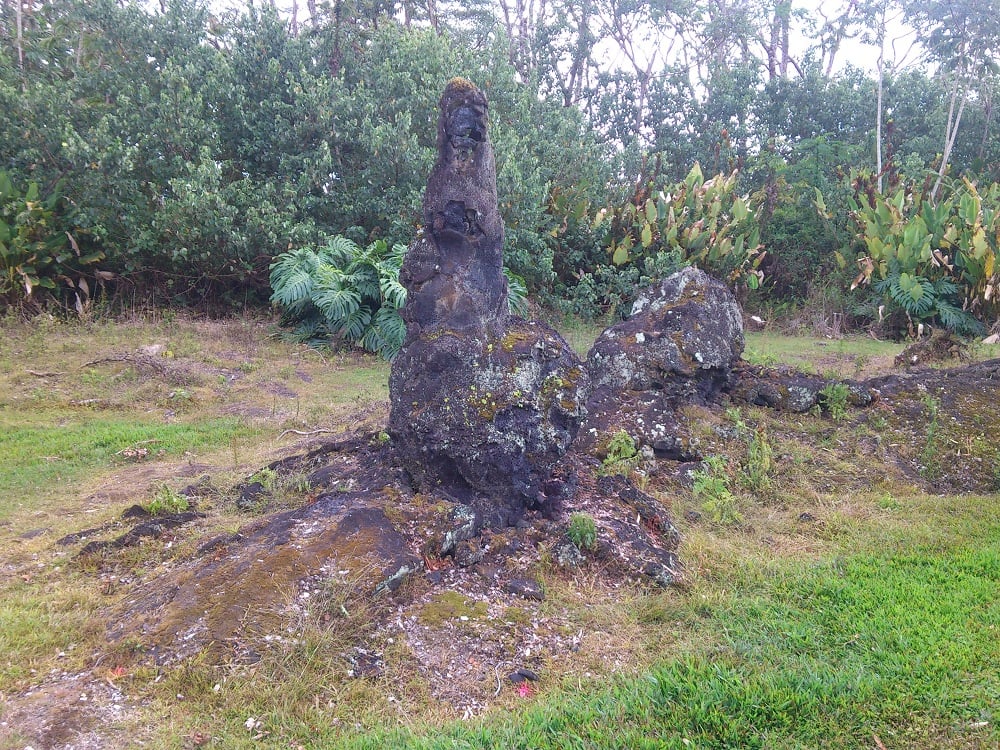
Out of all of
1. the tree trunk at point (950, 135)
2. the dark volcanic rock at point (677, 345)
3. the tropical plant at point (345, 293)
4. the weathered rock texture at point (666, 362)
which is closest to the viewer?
the weathered rock texture at point (666, 362)

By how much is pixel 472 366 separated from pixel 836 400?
382cm

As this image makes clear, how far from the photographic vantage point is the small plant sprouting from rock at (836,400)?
6.75m

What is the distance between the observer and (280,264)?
39.3ft

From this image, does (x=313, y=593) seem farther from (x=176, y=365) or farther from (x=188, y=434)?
(x=176, y=365)

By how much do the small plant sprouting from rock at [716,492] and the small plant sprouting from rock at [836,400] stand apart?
154 cm

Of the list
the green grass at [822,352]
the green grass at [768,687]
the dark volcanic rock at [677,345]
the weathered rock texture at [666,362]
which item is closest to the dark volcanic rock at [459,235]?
the weathered rock texture at [666,362]

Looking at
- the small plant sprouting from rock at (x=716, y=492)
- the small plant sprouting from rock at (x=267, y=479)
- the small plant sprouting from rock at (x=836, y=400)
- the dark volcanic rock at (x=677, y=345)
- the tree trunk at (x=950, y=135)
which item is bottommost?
the small plant sprouting from rock at (x=267, y=479)

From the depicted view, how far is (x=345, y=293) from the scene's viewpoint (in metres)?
11.3

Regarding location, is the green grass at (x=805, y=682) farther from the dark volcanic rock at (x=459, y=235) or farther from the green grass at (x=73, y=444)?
the green grass at (x=73, y=444)

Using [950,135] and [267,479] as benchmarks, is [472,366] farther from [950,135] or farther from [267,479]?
[950,135]

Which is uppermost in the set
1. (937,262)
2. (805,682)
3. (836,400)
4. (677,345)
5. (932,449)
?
(937,262)

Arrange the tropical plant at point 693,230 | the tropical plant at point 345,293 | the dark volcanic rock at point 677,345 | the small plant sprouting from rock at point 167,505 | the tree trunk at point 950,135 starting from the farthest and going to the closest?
the tree trunk at point 950,135 < the tropical plant at point 693,230 < the tropical plant at point 345,293 < the dark volcanic rock at point 677,345 < the small plant sprouting from rock at point 167,505

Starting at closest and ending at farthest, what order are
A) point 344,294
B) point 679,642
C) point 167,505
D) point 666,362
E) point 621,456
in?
point 679,642
point 167,505
point 621,456
point 666,362
point 344,294

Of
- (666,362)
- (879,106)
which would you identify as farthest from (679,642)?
(879,106)
